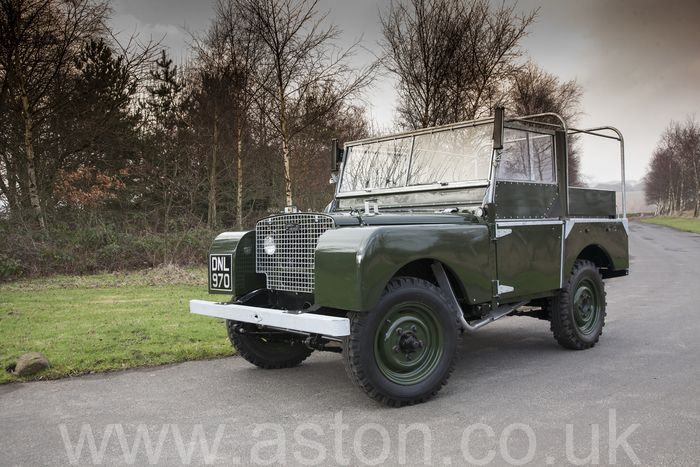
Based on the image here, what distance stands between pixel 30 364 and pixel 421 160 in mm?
4274

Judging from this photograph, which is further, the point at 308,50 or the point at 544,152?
the point at 308,50

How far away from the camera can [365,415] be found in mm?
3859

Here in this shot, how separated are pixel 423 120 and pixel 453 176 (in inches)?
322

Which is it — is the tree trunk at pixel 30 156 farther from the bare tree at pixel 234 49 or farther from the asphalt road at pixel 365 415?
the asphalt road at pixel 365 415

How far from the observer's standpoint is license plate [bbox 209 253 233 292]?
4.89m

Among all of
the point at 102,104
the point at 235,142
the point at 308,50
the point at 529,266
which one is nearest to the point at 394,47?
the point at 308,50

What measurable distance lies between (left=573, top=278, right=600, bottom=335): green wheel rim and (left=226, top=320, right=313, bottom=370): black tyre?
307 centimetres

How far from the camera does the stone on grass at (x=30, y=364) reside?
485 cm

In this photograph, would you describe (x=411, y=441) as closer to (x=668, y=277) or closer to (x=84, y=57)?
(x=668, y=277)

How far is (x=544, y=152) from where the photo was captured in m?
5.73

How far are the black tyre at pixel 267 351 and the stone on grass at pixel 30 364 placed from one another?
1.73 m

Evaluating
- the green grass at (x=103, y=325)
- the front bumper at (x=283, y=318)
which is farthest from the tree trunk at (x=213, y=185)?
the front bumper at (x=283, y=318)

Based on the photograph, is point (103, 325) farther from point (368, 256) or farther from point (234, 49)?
point (234, 49)

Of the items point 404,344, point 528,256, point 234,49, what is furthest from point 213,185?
point 404,344
